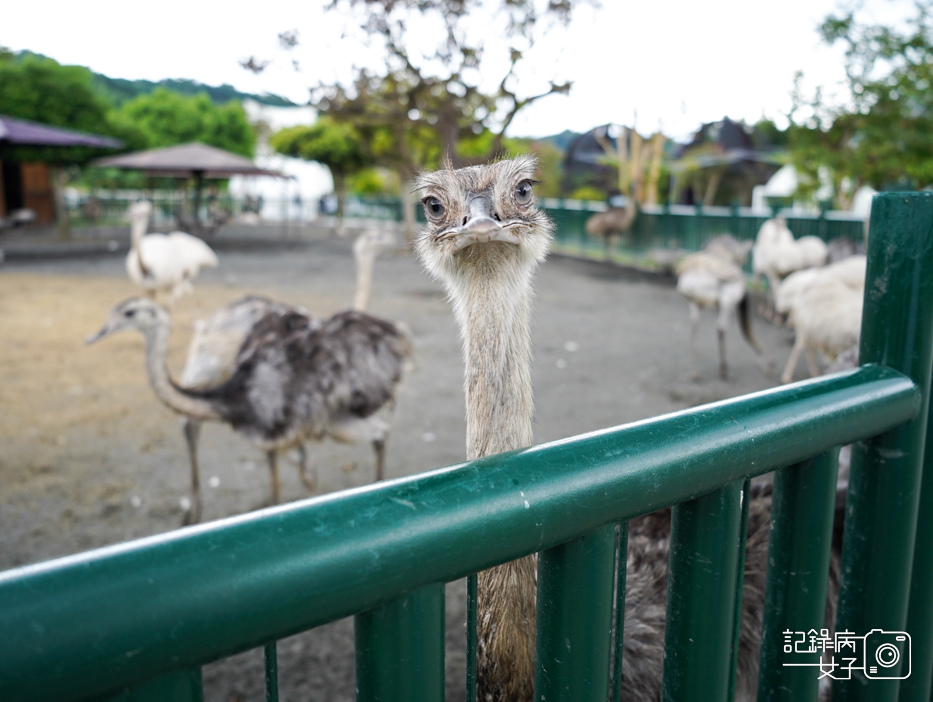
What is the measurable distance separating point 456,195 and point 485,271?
0.55 ft

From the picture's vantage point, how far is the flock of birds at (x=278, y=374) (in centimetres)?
370

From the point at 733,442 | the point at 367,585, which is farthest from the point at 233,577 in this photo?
the point at 733,442

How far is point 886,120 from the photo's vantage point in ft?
34.0

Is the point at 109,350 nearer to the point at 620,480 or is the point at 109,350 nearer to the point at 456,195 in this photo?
the point at 456,195

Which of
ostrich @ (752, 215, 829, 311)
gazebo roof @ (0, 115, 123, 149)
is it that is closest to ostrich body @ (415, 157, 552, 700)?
ostrich @ (752, 215, 829, 311)

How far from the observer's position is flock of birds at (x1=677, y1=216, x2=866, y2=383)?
5523 millimetres

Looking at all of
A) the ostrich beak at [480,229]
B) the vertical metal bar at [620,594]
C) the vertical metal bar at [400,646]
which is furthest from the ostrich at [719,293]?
the vertical metal bar at [400,646]

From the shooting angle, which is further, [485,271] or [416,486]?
[485,271]

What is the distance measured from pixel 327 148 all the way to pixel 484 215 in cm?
2791

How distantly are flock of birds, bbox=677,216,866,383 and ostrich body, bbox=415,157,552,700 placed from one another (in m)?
2.58

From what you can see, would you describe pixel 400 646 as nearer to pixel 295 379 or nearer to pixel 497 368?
pixel 497 368

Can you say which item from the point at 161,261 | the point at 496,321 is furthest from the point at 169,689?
the point at 161,261

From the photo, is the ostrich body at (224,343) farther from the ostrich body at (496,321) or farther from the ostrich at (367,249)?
the ostrich body at (496,321)

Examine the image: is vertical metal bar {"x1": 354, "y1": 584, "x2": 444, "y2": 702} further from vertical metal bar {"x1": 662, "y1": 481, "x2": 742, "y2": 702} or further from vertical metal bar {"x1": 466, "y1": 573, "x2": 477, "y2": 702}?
vertical metal bar {"x1": 662, "y1": 481, "x2": 742, "y2": 702}
